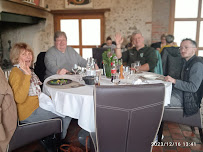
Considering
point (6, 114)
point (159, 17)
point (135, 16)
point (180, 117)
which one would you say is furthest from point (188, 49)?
point (135, 16)

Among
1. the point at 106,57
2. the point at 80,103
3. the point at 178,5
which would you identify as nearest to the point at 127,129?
the point at 80,103

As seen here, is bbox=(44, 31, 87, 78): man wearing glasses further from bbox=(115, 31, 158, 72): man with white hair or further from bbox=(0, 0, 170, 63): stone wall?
bbox=(0, 0, 170, 63): stone wall

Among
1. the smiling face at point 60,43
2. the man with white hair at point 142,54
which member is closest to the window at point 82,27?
the man with white hair at point 142,54

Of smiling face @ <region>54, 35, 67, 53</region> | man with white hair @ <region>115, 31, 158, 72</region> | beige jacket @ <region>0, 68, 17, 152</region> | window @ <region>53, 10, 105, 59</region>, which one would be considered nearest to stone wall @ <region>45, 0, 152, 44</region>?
window @ <region>53, 10, 105, 59</region>

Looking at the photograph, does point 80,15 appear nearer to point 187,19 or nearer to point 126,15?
point 126,15

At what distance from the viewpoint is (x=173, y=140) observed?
98.0 inches

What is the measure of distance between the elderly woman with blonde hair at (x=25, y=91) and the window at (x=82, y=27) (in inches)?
192

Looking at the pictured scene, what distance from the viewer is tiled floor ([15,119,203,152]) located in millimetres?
2279

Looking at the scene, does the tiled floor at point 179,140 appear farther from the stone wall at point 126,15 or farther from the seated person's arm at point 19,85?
the stone wall at point 126,15

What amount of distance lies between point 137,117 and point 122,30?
5.78 metres

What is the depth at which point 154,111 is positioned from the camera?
130cm

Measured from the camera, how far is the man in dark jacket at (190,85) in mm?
2115

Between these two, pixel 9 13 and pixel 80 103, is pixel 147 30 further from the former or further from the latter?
pixel 80 103

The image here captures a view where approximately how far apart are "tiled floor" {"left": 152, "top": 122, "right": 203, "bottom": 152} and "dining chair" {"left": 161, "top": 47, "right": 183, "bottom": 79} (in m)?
0.81
